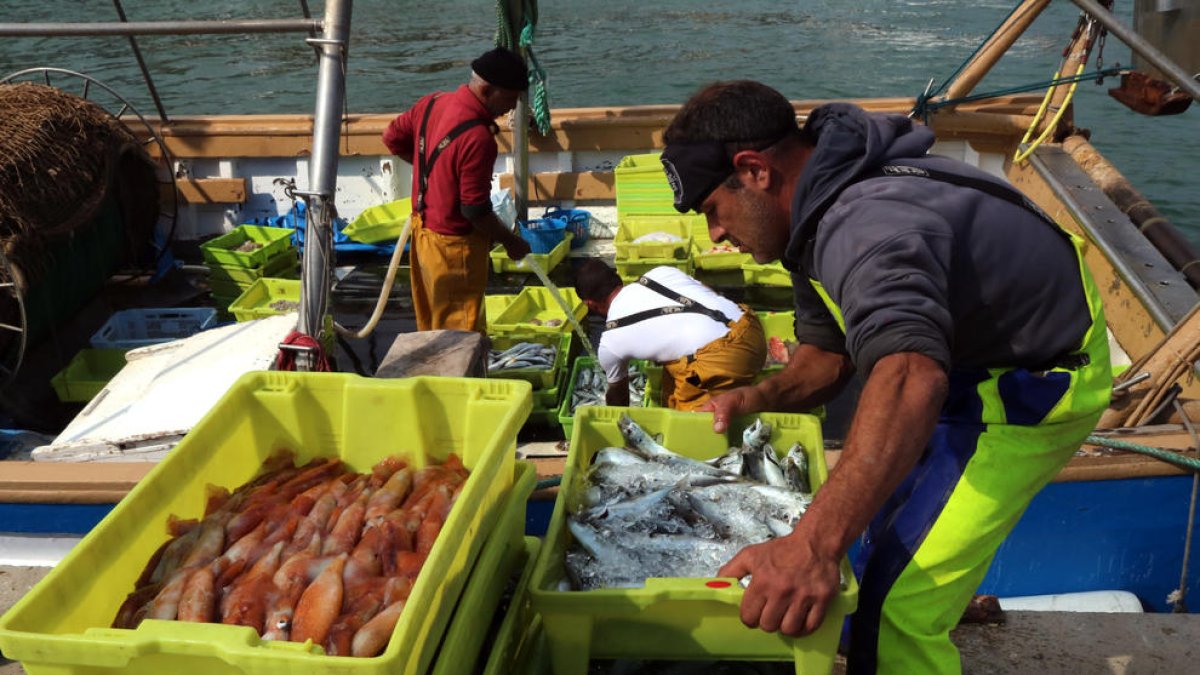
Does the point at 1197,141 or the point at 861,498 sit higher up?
the point at 861,498

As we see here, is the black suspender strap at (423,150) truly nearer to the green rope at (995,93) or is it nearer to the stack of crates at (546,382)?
the stack of crates at (546,382)

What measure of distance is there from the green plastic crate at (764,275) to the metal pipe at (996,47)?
2107 millimetres

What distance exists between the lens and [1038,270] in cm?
221

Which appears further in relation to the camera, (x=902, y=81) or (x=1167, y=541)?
(x=902, y=81)

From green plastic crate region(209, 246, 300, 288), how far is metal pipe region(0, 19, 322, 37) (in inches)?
99.8

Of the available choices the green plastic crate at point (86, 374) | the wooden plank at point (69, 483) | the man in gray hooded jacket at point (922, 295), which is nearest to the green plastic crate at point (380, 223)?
the green plastic crate at point (86, 374)

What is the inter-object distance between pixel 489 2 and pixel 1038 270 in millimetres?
23957

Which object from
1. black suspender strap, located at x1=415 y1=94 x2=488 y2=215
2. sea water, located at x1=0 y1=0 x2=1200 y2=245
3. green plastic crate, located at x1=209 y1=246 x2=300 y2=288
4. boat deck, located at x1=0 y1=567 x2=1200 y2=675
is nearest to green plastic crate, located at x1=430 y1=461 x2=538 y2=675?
boat deck, located at x1=0 y1=567 x2=1200 y2=675

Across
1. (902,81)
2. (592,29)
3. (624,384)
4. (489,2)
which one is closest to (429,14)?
(489,2)

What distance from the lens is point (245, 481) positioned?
2.59 meters

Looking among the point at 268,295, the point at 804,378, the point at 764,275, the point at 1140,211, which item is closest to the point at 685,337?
the point at 804,378

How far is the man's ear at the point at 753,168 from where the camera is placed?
7.46 ft

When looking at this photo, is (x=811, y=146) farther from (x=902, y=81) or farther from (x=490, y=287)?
(x=902, y=81)

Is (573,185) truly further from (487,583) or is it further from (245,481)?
(487,583)
